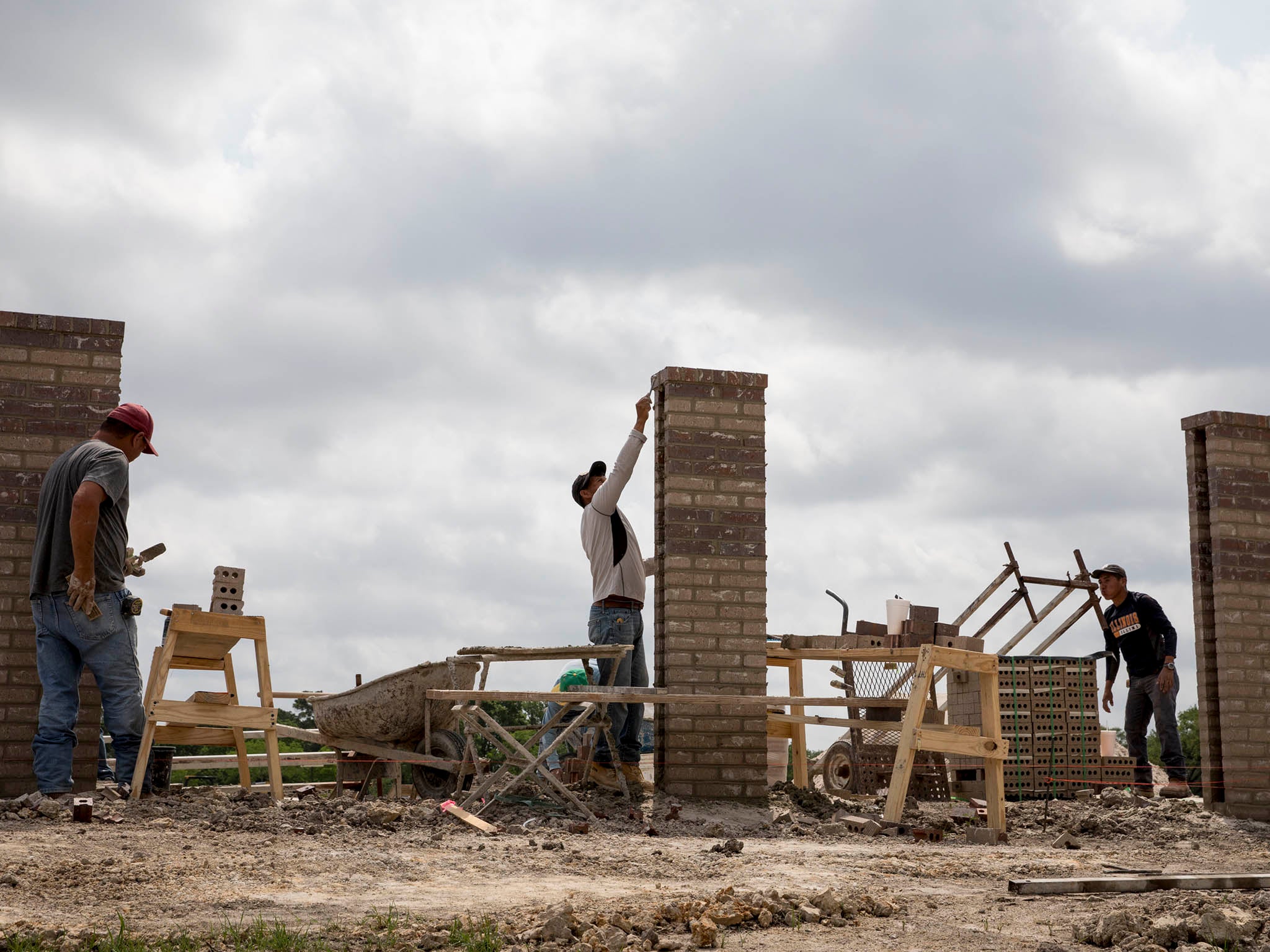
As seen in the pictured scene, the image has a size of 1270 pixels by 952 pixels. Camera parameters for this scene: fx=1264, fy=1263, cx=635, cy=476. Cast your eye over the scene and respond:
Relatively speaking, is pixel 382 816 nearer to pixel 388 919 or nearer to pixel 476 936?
pixel 388 919

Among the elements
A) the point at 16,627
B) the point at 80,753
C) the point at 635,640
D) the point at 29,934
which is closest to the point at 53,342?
the point at 16,627

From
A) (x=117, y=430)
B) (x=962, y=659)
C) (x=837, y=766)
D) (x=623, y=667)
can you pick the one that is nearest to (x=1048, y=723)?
(x=837, y=766)

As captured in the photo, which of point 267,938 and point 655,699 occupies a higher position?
point 655,699

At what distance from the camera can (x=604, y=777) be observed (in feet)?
26.6

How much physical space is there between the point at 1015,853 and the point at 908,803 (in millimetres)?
2214

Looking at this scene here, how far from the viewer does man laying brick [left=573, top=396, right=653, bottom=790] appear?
8078mm

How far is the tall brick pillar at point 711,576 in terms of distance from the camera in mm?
8430

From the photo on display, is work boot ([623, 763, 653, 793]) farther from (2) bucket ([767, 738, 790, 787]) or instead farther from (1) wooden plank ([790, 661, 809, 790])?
(2) bucket ([767, 738, 790, 787])

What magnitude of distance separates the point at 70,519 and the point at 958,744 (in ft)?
17.2

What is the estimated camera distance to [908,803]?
891 centimetres

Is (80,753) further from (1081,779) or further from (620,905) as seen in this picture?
(1081,779)

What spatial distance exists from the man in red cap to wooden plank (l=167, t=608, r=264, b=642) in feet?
0.86

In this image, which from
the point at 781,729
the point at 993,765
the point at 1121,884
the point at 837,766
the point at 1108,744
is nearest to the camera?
the point at 1121,884

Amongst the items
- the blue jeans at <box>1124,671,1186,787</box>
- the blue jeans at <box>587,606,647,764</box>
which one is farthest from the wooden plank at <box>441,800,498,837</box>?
the blue jeans at <box>1124,671,1186,787</box>
